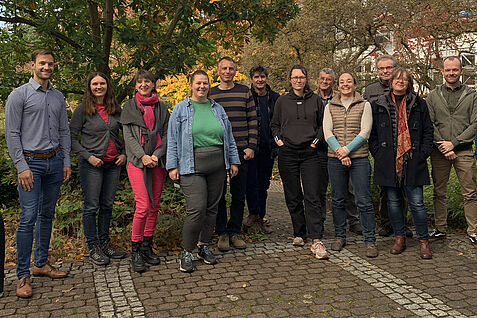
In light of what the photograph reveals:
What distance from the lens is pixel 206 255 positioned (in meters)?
5.55

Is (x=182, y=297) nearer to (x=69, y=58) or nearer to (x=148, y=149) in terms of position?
(x=148, y=149)

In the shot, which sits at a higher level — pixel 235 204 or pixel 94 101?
pixel 94 101

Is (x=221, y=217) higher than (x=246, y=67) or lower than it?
lower

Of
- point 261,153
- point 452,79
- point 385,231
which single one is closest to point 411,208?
point 385,231

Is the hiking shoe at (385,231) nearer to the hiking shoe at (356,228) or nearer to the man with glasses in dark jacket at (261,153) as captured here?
the hiking shoe at (356,228)

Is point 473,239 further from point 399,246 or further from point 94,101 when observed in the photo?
point 94,101

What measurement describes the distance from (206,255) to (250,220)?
147cm

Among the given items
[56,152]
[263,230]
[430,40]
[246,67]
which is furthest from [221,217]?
[246,67]

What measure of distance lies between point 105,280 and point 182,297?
0.94 m

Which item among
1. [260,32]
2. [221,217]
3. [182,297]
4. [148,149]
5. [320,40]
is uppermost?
[320,40]

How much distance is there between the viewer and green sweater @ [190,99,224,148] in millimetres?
5246

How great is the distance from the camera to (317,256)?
5.66 metres

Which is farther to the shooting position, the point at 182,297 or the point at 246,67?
the point at 246,67

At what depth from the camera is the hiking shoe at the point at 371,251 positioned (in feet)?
18.7
